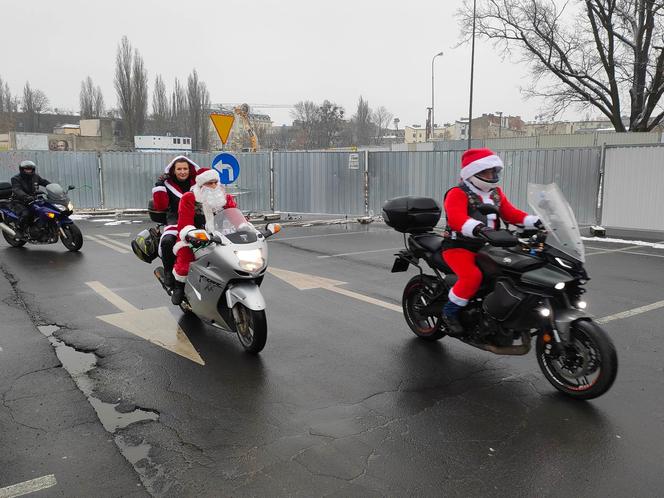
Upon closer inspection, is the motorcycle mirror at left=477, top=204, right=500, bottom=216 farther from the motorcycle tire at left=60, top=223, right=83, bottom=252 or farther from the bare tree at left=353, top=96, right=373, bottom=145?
the bare tree at left=353, top=96, right=373, bottom=145

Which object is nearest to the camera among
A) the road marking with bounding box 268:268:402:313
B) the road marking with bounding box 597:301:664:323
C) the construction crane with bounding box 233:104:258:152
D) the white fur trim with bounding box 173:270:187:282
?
the white fur trim with bounding box 173:270:187:282

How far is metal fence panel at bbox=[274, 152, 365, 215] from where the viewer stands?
16656 millimetres

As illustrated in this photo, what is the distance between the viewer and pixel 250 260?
4.88 m

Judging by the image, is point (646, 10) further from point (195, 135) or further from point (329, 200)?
point (195, 135)

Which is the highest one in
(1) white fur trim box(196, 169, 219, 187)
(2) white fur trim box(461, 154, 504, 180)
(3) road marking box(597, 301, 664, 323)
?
(2) white fur trim box(461, 154, 504, 180)

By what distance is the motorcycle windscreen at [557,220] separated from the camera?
13.1 feet

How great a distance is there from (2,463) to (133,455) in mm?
729

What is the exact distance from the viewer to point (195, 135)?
2591 inches

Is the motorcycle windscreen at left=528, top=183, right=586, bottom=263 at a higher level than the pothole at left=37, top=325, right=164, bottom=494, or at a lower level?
higher

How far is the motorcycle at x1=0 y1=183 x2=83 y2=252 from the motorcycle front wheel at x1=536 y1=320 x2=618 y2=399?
29.2ft

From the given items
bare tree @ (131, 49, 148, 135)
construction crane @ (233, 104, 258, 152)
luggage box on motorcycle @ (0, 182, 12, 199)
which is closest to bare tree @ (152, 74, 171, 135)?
bare tree @ (131, 49, 148, 135)

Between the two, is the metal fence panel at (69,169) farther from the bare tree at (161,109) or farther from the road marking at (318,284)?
the bare tree at (161,109)

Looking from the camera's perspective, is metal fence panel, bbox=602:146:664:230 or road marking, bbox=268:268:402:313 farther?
metal fence panel, bbox=602:146:664:230

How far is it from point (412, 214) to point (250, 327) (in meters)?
1.82
